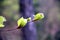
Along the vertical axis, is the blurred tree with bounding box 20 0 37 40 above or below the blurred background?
above

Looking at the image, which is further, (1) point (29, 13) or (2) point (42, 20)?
(2) point (42, 20)

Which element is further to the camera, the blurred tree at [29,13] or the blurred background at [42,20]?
the blurred background at [42,20]

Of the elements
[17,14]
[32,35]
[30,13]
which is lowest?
[17,14]

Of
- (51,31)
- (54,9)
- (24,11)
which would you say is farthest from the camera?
(54,9)

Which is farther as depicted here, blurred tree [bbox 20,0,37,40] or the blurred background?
the blurred background

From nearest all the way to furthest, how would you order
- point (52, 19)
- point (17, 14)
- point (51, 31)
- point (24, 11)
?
point (24, 11) < point (51, 31) < point (17, 14) < point (52, 19)

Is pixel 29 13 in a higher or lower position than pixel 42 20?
higher

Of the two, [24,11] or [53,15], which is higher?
[24,11]

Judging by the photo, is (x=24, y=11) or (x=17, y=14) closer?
(x=24, y=11)

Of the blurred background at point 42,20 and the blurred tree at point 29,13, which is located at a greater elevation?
the blurred tree at point 29,13

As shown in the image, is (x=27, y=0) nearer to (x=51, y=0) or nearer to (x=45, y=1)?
(x=45, y=1)

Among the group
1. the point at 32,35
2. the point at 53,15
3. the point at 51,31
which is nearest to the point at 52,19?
the point at 53,15
